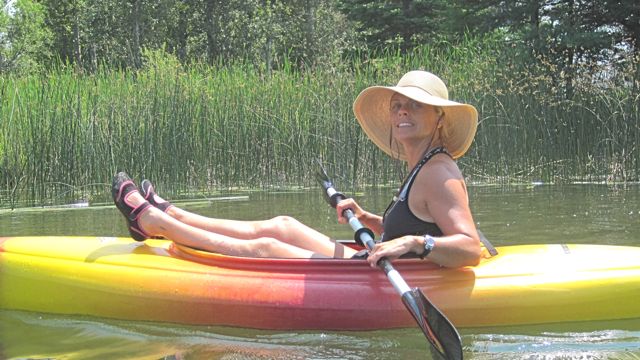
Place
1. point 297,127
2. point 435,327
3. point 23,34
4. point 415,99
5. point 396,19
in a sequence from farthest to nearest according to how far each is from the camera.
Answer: point 23,34, point 396,19, point 297,127, point 415,99, point 435,327

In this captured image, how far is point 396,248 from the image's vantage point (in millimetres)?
2615

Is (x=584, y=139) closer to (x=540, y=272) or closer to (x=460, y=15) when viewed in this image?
(x=540, y=272)

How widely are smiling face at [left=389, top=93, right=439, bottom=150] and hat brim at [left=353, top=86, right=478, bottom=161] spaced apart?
49 millimetres

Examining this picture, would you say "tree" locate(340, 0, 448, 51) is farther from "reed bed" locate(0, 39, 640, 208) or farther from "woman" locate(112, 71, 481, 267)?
"woman" locate(112, 71, 481, 267)

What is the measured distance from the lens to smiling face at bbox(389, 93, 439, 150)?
287 cm

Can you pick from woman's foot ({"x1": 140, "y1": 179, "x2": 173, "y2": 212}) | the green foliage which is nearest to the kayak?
woman's foot ({"x1": 140, "y1": 179, "x2": 173, "y2": 212})

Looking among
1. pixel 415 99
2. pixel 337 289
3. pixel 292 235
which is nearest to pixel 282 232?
pixel 292 235

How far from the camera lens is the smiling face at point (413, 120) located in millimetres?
2867

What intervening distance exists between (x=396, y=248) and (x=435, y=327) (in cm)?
33

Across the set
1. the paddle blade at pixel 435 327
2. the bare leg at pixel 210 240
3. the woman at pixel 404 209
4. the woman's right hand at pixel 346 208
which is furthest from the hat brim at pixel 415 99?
the paddle blade at pixel 435 327

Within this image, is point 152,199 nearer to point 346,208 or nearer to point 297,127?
point 346,208

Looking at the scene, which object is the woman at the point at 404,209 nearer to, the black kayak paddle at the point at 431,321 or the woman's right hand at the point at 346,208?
the woman's right hand at the point at 346,208

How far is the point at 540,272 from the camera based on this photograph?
2947 mm

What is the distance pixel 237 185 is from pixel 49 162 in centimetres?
193
